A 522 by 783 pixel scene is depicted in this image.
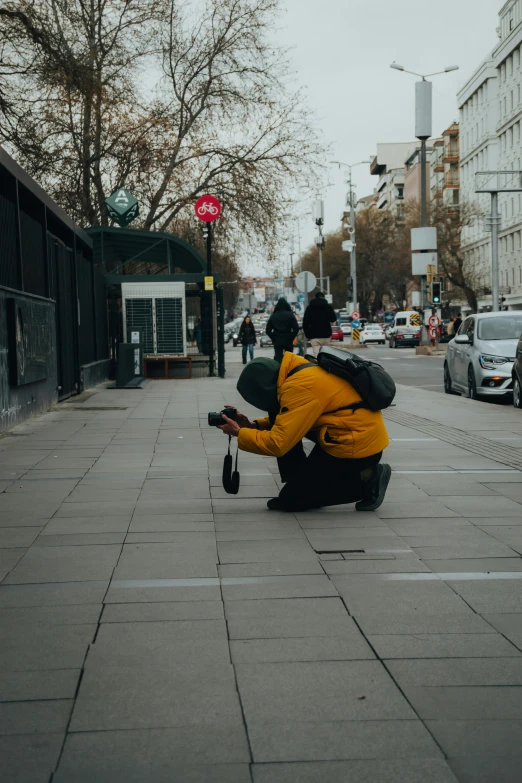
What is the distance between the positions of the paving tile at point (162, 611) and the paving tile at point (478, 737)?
5.04 feet

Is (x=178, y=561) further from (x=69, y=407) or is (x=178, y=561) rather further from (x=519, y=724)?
(x=69, y=407)

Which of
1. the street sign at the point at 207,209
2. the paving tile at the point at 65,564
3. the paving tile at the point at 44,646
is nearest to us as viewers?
the paving tile at the point at 44,646

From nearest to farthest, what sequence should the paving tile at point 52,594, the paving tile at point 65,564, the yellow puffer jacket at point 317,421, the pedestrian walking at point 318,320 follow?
1. the paving tile at point 52,594
2. the paving tile at point 65,564
3. the yellow puffer jacket at point 317,421
4. the pedestrian walking at point 318,320

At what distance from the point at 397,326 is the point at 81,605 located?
6248cm

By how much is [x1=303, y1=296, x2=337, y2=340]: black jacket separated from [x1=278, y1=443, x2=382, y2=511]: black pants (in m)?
13.3

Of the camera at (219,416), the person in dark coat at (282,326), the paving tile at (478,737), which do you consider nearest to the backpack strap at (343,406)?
the camera at (219,416)

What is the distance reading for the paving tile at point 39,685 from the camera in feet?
12.3

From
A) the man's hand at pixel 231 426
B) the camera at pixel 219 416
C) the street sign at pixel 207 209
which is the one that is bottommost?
the man's hand at pixel 231 426

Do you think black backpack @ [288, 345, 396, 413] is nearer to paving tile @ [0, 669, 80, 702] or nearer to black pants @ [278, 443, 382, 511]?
black pants @ [278, 443, 382, 511]

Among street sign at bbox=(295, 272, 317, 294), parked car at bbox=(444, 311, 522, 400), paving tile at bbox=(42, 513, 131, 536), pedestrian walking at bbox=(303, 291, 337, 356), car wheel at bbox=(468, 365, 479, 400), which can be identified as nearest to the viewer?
paving tile at bbox=(42, 513, 131, 536)

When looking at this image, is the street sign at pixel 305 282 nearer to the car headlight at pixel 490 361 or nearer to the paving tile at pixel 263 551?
the car headlight at pixel 490 361

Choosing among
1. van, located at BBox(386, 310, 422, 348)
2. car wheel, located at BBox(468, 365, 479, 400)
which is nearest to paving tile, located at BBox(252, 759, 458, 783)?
car wheel, located at BBox(468, 365, 479, 400)

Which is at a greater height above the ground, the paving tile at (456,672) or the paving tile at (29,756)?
the paving tile at (29,756)

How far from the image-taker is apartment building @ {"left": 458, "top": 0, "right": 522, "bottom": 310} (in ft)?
261
